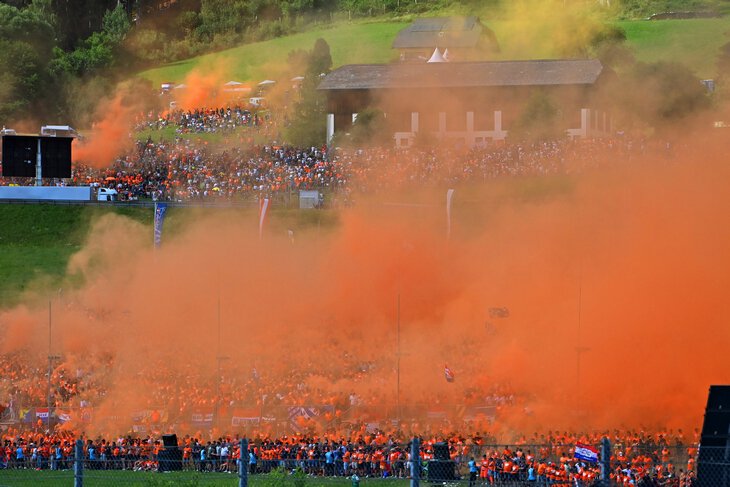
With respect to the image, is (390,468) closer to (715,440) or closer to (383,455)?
(383,455)

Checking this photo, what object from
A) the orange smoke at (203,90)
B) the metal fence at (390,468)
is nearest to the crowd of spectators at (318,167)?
the orange smoke at (203,90)

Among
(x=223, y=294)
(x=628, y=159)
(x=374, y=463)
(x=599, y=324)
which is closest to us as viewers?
(x=374, y=463)

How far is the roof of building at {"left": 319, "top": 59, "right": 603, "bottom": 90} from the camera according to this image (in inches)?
3145

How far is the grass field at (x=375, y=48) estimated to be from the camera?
9050 centimetres

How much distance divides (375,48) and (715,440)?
273 feet

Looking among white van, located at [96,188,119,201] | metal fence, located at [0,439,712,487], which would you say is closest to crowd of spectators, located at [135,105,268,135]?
white van, located at [96,188,119,201]

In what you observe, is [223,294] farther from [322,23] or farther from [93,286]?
[322,23]

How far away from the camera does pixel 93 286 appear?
52656 mm

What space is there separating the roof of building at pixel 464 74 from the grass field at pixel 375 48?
9.89 metres

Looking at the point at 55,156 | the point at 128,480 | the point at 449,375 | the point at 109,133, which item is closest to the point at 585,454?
the point at 128,480

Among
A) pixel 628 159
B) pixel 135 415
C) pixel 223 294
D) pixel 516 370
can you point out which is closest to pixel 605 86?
pixel 628 159

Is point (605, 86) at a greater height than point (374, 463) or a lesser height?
greater

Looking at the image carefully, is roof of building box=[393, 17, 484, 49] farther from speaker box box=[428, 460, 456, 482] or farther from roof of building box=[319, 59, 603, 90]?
speaker box box=[428, 460, 456, 482]

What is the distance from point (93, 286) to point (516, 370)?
20804mm
